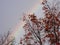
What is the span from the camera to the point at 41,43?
20.8m

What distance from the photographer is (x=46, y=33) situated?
2019 centimetres

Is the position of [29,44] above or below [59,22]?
below

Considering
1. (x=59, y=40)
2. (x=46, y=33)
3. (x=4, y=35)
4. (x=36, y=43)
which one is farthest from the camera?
(x=4, y=35)

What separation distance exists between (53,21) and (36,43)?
3520 millimetres

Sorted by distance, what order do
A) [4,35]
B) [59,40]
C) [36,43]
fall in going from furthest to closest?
[4,35] < [36,43] < [59,40]

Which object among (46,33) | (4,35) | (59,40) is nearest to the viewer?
(59,40)

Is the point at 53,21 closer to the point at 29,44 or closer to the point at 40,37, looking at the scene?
the point at 40,37

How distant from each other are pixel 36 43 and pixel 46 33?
212 centimetres

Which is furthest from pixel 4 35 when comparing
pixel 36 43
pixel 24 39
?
pixel 36 43

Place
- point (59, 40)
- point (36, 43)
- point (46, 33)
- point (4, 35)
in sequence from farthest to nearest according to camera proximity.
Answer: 1. point (4, 35)
2. point (36, 43)
3. point (46, 33)
4. point (59, 40)

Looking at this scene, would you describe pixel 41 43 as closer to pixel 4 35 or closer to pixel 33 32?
pixel 33 32

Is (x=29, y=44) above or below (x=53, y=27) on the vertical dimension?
below

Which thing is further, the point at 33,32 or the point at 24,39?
the point at 24,39

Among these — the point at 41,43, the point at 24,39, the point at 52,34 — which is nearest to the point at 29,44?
the point at 24,39
